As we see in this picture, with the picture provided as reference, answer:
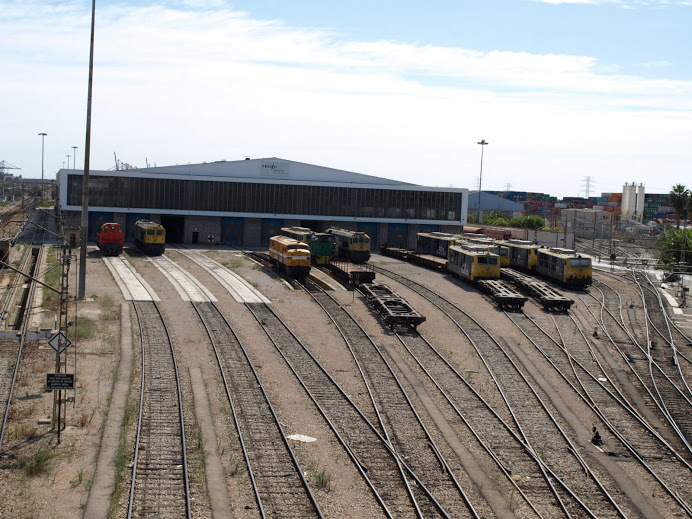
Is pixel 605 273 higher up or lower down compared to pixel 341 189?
lower down

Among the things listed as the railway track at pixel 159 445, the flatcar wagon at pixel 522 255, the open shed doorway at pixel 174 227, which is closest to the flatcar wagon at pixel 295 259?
the flatcar wagon at pixel 522 255

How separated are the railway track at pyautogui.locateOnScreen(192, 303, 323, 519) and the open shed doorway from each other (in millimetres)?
47368

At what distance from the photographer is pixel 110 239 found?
180 ft

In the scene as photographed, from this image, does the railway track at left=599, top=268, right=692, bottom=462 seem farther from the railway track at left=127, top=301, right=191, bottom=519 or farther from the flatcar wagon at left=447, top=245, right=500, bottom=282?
the railway track at left=127, top=301, right=191, bottom=519

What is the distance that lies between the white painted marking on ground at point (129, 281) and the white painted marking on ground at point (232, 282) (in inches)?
174

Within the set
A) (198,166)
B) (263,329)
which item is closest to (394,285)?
(263,329)

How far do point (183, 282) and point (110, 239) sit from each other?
14.2 meters

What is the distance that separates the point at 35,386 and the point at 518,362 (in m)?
17.2

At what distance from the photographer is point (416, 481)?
649 inches

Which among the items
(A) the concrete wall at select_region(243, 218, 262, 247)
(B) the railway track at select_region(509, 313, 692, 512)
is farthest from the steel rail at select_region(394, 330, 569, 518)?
(A) the concrete wall at select_region(243, 218, 262, 247)

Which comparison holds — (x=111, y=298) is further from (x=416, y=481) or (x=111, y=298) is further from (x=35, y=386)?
(x=416, y=481)

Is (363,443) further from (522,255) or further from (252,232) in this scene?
(252,232)

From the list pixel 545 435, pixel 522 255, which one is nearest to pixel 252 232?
pixel 522 255

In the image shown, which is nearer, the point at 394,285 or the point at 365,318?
the point at 365,318
